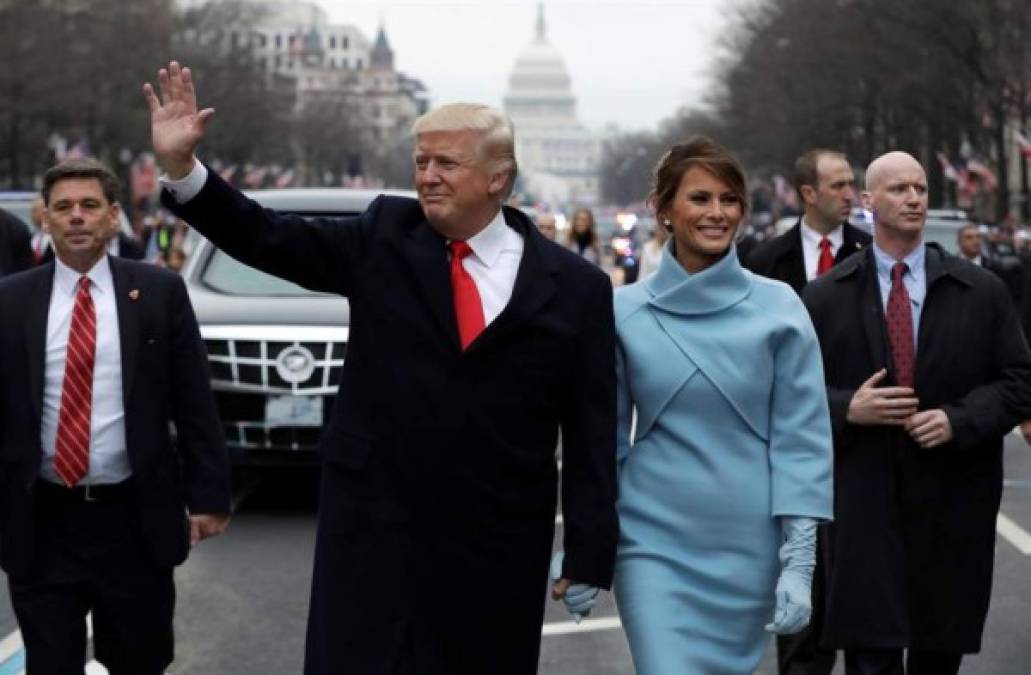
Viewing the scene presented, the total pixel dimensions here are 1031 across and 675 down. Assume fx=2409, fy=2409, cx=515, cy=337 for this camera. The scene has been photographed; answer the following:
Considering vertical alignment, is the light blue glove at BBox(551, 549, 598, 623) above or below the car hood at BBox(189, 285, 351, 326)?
above

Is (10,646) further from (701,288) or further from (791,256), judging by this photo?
(701,288)

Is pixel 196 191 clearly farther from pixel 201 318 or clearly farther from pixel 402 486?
pixel 201 318

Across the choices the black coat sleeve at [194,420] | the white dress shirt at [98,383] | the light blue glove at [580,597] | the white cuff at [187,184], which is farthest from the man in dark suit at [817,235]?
the white cuff at [187,184]

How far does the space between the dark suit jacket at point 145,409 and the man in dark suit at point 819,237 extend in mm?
3052

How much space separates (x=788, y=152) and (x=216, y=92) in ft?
58.6

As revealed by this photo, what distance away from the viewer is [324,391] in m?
13.0

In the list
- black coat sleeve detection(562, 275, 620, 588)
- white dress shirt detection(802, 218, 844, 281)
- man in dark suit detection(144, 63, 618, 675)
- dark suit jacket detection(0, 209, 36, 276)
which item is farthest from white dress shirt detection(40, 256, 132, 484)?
dark suit jacket detection(0, 209, 36, 276)

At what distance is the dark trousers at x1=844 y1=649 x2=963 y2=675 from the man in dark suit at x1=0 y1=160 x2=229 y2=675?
190cm

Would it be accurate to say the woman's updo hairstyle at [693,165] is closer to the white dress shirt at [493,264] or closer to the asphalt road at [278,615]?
the white dress shirt at [493,264]

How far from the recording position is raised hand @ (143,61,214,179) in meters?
4.98

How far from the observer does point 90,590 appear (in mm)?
6273

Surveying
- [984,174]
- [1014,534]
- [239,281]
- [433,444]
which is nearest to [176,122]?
[433,444]

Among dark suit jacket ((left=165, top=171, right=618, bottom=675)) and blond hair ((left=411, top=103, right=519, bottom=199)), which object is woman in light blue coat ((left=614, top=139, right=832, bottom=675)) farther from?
blond hair ((left=411, top=103, right=519, bottom=199))

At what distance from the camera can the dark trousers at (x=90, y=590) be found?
20.4 ft
